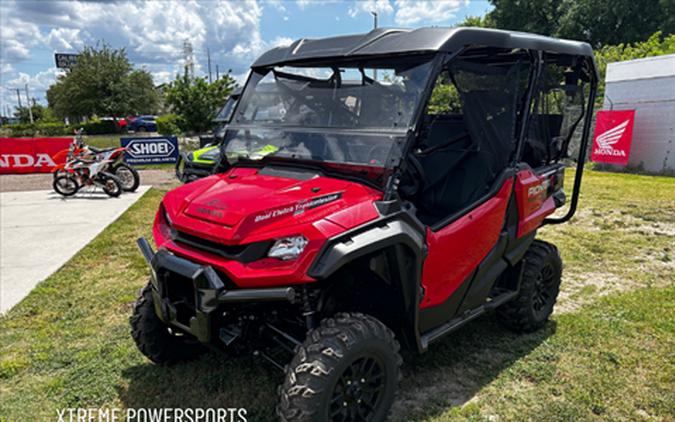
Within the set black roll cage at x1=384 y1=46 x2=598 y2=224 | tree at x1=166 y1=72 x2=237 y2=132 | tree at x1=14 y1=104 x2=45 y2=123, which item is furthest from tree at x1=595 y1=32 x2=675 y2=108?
tree at x1=14 y1=104 x2=45 y2=123

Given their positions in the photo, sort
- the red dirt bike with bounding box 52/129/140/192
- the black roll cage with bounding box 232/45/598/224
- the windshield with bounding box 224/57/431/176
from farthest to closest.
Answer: the red dirt bike with bounding box 52/129/140/192
the windshield with bounding box 224/57/431/176
the black roll cage with bounding box 232/45/598/224

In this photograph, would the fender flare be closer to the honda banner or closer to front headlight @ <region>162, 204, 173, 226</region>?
front headlight @ <region>162, 204, 173, 226</region>

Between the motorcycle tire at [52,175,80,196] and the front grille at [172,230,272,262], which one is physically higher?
the front grille at [172,230,272,262]

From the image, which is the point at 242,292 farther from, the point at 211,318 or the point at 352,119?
the point at 352,119

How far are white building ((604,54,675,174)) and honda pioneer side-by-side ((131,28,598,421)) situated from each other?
12681mm

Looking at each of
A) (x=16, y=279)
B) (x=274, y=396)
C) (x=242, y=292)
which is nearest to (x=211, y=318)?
(x=242, y=292)

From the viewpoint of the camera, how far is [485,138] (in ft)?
12.2

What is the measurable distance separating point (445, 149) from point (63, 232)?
19.9 ft

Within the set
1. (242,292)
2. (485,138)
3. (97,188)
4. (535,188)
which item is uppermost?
(485,138)

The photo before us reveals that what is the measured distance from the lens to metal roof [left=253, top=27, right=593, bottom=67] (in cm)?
287

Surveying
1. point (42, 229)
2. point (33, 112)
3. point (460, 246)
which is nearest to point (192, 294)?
point (460, 246)

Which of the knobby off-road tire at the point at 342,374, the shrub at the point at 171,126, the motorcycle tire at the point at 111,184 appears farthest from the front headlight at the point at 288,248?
the shrub at the point at 171,126

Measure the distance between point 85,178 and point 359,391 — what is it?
9.80m

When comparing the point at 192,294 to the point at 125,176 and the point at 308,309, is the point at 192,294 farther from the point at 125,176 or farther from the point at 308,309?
the point at 125,176
